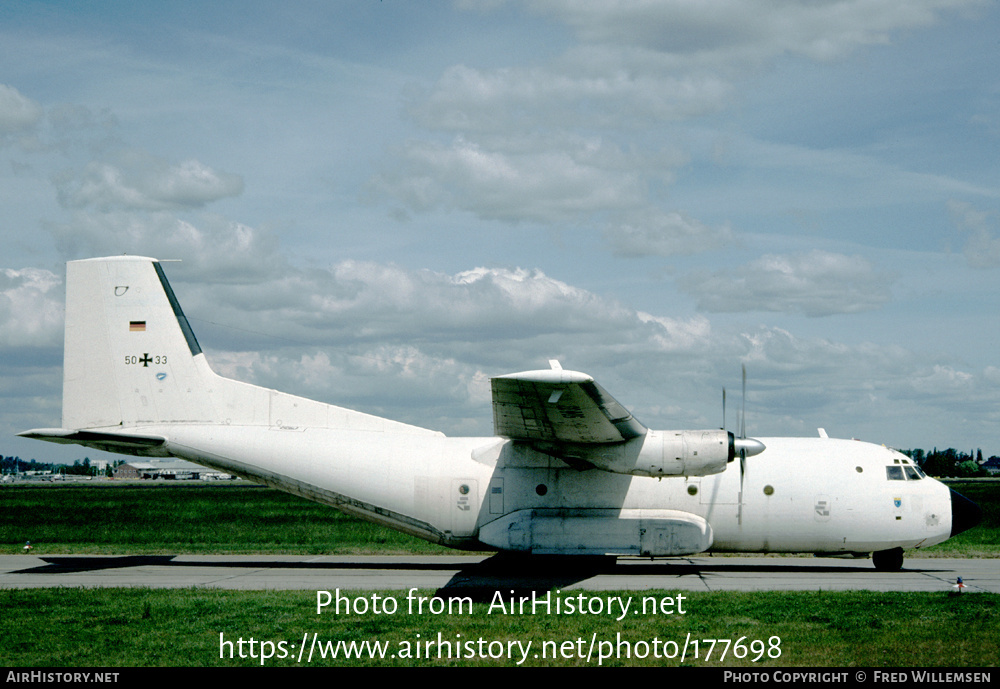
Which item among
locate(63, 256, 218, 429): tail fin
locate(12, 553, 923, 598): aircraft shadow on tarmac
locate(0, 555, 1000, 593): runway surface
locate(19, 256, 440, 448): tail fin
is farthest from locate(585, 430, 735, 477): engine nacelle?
locate(63, 256, 218, 429): tail fin

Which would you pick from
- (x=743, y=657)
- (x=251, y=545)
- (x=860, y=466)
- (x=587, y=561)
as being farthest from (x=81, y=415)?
(x=860, y=466)

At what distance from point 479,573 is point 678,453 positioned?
5109 millimetres

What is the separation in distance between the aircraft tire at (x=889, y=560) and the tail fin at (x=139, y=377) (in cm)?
1091

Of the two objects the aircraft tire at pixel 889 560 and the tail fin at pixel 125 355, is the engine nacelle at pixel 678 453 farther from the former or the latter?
the tail fin at pixel 125 355

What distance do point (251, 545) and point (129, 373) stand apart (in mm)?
7912

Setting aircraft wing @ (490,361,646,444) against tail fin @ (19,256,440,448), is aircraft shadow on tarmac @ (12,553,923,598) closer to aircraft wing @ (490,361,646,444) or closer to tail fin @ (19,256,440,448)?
aircraft wing @ (490,361,646,444)

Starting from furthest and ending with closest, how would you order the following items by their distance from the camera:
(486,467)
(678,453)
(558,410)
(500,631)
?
(486,467), (678,453), (558,410), (500,631)

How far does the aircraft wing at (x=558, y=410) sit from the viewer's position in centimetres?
1323

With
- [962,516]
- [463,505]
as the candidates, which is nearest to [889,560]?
[962,516]

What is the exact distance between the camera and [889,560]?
18.3 m

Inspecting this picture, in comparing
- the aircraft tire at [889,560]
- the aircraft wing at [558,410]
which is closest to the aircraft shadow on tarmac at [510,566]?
the aircraft tire at [889,560]

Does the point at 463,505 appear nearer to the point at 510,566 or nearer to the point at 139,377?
the point at 510,566
